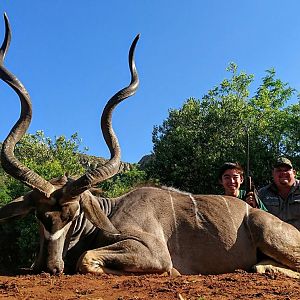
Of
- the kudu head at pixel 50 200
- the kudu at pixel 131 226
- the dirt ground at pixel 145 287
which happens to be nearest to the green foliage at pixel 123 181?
the kudu at pixel 131 226

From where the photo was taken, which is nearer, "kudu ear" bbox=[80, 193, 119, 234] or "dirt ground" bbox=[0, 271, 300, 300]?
"dirt ground" bbox=[0, 271, 300, 300]

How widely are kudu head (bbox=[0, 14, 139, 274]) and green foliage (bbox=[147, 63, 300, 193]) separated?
→ 12391 mm

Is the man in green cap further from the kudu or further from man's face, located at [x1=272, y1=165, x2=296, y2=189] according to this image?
the kudu

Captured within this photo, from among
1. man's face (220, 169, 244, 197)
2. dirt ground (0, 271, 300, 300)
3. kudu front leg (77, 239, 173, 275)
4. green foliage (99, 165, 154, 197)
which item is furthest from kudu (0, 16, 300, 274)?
green foliage (99, 165, 154, 197)

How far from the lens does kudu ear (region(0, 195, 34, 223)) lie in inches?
167

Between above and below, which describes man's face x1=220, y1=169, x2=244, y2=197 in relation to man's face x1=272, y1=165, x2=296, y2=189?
below

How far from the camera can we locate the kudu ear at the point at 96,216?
4387 mm

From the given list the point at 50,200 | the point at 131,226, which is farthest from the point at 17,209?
→ the point at 131,226

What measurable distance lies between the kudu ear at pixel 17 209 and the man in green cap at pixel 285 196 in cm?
323

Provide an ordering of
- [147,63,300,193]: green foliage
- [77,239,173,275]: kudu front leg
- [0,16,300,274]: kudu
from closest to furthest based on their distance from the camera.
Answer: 1. [77,239,173,275]: kudu front leg
2. [0,16,300,274]: kudu
3. [147,63,300,193]: green foliage

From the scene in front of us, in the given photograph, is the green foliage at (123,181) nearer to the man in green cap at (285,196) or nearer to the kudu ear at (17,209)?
the man in green cap at (285,196)

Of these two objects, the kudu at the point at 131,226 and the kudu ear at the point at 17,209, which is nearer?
the kudu at the point at 131,226

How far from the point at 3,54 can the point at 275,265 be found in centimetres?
331

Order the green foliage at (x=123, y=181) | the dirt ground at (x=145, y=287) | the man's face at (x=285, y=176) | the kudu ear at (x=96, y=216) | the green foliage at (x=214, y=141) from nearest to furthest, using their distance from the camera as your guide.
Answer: the dirt ground at (x=145, y=287) < the kudu ear at (x=96, y=216) < the man's face at (x=285, y=176) < the green foliage at (x=123, y=181) < the green foliage at (x=214, y=141)
